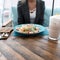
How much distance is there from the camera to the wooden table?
83cm

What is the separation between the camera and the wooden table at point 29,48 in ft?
2.71

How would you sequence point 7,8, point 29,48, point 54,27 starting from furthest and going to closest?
point 7,8 → point 54,27 → point 29,48

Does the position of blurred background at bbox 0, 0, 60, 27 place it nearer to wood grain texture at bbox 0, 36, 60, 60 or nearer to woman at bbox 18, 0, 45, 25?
woman at bbox 18, 0, 45, 25

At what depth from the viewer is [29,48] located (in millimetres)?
946

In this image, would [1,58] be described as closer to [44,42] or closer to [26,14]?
[44,42]

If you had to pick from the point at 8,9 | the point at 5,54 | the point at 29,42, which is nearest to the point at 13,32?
the point at 29,42

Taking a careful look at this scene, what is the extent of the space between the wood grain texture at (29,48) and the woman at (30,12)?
3.10ft

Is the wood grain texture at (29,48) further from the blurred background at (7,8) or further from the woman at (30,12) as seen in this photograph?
the blurred background at (7,8)

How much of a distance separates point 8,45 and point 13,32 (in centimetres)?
28

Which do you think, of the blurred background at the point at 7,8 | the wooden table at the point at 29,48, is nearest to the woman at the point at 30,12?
the blurred background at the point at 7,8

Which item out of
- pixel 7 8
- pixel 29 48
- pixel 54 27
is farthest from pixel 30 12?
pixel 29 48

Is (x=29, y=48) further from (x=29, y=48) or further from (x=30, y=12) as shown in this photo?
(x=30, y=12)

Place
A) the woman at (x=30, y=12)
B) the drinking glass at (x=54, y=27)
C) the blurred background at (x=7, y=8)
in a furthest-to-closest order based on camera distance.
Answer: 1. the blurred background at (x=7, y=8)
2. the woman at (x=30, y=12)
3. the drinking glass at (x=54, y=27)

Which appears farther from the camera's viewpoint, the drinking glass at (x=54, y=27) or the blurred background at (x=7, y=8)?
the blurred background at (x=7, y=8)
